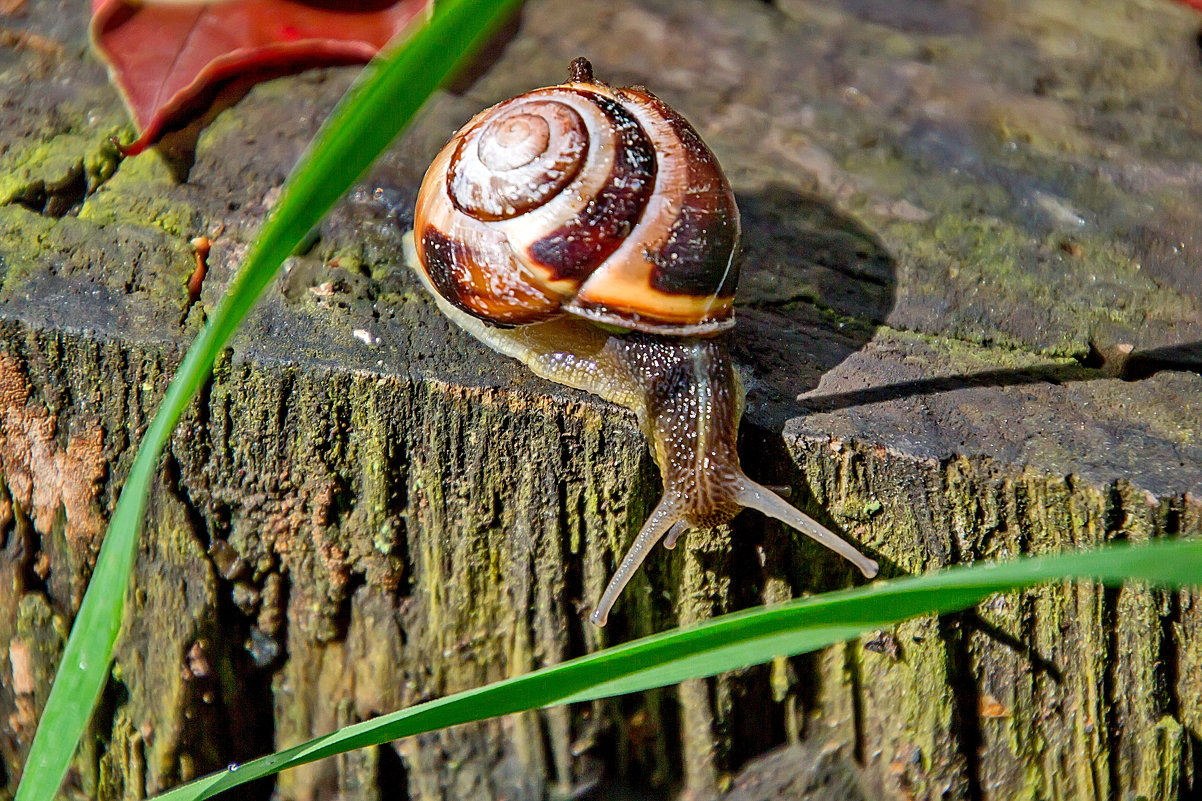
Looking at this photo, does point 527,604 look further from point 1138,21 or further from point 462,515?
point 1138,21

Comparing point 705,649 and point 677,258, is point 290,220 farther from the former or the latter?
point 677,258

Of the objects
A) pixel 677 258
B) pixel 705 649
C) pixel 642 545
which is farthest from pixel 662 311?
pixel 705 649

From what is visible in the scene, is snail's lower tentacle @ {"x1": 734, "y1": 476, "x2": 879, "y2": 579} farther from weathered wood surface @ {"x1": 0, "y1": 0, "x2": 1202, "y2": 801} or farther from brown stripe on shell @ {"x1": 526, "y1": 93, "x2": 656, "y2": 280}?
brown stripe on shell @ {"x1": 526, "y1": 93, "x2": 656, "y2": 280}

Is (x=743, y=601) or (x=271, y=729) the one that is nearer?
(x=743, y=601)

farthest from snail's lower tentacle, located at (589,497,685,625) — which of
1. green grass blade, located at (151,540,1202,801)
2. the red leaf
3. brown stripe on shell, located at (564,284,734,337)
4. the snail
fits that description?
the red leaf

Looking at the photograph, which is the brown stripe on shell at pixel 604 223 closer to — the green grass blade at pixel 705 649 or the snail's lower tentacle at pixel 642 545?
the snail's lower tentacle at pixel 642 545

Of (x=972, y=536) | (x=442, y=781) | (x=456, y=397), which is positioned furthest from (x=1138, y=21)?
(x=442, y=781)

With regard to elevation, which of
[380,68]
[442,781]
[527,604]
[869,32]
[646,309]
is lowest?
[442,781]

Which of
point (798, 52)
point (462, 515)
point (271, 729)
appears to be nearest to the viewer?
point (462, 515)

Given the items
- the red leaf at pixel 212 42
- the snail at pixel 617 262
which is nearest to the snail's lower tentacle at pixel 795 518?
the snail at pixel 617 262
